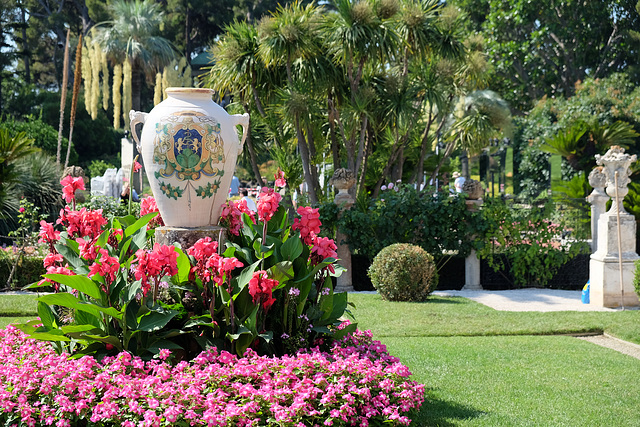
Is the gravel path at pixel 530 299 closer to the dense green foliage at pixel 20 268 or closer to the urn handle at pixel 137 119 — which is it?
the urn handle at pixel 137 119

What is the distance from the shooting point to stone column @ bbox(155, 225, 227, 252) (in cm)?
454

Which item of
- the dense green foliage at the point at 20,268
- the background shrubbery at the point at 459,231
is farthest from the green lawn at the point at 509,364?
the dense green foliage at the point at 20,268

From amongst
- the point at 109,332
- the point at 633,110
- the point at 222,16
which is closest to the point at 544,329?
the point at 109,332

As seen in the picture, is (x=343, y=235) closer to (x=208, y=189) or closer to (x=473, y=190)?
(x=473, y=190)

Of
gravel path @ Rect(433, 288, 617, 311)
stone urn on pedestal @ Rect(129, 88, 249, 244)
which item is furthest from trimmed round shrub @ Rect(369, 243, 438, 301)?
stone urn on pedestal @ Rect(129, 88, 249, 244)

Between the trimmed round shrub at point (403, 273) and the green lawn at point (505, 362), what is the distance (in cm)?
27

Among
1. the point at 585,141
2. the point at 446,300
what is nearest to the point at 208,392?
the point at 446,300

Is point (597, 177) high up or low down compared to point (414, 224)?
up

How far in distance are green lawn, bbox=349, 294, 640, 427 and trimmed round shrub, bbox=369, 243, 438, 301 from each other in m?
0.30

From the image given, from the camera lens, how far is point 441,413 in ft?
13.1

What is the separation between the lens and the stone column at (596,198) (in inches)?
384

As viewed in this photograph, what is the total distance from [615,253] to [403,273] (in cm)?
272

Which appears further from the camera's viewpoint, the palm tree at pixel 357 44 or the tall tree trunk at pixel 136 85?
the tall tree trunk at pixel 136 85

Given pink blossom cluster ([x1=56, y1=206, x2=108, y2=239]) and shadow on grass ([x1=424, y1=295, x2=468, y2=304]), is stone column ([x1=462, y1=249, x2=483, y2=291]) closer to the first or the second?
shadow on grass ([x1=424, y1=295, x2=468, y2=304])
